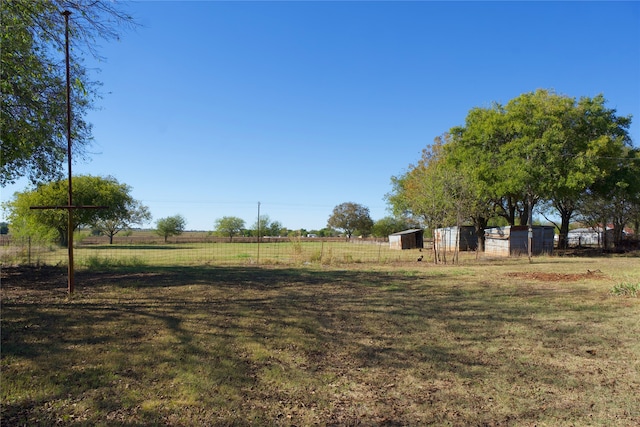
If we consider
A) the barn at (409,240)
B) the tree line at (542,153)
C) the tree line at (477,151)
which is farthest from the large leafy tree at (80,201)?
the barn at (409,240)

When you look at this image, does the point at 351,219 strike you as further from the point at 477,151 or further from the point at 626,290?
the point at 626,290

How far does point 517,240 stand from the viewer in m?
25.5

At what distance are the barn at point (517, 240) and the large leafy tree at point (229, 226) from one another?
55.9 metres

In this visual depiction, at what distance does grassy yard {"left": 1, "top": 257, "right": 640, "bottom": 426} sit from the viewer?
3.23m

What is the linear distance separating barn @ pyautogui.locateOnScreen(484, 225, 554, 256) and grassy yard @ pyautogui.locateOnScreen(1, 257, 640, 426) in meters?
17.6

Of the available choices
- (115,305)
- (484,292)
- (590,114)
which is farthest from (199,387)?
(590,114)

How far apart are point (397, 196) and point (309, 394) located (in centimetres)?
3813

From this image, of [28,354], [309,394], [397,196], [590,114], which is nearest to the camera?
[309,394]

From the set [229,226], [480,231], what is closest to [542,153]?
[480,231]

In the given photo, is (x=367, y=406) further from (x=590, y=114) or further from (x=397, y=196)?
(x=397, y=196)

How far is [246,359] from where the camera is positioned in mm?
4430

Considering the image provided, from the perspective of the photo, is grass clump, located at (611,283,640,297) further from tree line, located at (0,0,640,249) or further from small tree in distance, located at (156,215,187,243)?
small tree in distance, located at (156,215,187,243)

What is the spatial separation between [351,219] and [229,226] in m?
29.7

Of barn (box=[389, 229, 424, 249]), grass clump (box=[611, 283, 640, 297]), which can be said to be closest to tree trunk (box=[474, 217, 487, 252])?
barn (box=[389, 229, 424, 249])
